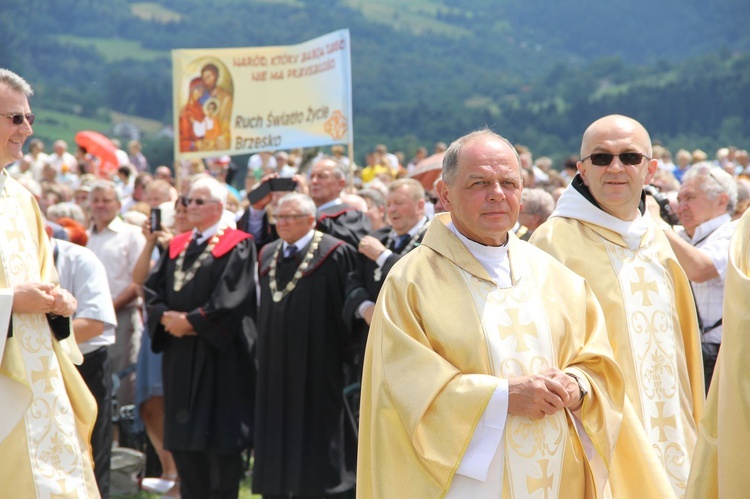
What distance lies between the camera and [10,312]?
199 inches

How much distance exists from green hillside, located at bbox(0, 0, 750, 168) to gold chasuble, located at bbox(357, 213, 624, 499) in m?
45.4

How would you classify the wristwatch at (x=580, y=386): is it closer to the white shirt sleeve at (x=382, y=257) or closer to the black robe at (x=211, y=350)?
the white shirt sleeve at (x=382, y=257)

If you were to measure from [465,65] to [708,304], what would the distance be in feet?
251

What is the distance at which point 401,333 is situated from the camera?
3.98 meters

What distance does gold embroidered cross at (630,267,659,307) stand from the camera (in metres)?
5.30

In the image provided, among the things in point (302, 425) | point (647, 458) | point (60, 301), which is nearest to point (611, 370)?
point (647, 458)

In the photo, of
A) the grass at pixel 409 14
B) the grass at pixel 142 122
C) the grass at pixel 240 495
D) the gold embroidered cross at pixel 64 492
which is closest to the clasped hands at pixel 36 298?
the gold embroidered cross at pixel 64 492

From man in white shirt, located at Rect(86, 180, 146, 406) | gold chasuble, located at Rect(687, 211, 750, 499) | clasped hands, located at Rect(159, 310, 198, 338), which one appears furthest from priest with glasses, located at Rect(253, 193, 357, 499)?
gold chasuble, located at Rect(687, 211, 750, 499)

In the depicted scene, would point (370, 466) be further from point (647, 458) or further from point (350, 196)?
point (350, 196)

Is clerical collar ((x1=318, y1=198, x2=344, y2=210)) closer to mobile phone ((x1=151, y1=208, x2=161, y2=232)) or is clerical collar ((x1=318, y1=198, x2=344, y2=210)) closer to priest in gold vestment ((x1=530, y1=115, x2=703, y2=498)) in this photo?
mobile phone ((x1=151, y1=208, x2=161, y2=232))

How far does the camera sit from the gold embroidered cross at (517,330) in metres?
4.06

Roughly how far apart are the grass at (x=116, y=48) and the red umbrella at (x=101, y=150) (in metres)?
56.7

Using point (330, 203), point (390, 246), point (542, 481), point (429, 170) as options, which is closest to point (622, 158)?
point (542, 481)

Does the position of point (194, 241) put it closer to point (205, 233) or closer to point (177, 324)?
point (205, 233)
